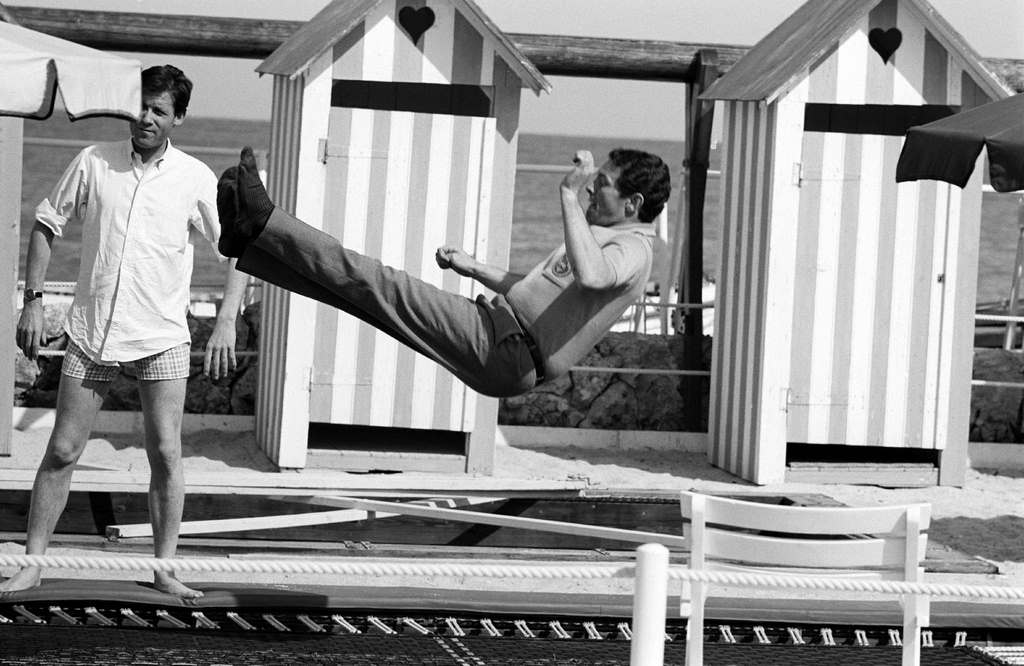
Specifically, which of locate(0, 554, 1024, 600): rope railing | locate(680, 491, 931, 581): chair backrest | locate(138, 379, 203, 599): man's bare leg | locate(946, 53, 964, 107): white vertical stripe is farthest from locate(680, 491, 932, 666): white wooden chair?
locate(946, 53, 964, 107): white vertical stripe

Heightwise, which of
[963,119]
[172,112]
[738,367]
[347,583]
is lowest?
[347,583]

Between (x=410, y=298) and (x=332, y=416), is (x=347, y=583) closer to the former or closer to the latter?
(x=410, y=298)

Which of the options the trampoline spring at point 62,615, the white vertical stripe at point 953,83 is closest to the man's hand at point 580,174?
the trampoline spring at point 62,615

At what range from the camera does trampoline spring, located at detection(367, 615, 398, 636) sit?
210 inches

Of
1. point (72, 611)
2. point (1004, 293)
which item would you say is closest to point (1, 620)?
point (72, 611)

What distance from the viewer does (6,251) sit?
8766 mm

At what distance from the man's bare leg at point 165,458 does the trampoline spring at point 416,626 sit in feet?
2.41

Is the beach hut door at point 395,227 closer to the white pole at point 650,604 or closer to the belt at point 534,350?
the belt at point 534,350

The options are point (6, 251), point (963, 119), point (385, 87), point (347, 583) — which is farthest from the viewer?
point (385, 87)

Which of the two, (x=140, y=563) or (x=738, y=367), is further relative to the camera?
(x=738, y=367)

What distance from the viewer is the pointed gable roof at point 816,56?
29.9 ft

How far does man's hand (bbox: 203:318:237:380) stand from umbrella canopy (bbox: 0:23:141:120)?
90 centimetres

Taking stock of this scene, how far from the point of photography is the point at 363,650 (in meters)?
5.04

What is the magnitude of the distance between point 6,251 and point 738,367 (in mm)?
4497
